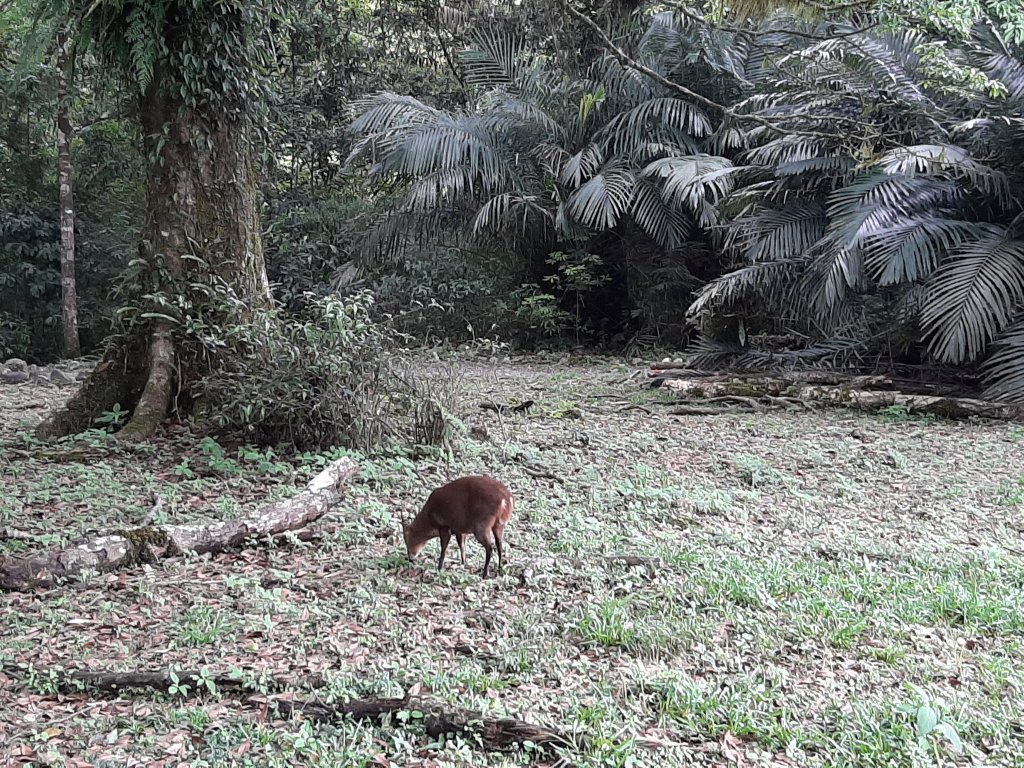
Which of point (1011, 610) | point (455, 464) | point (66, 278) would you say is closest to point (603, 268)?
point (66, 278)

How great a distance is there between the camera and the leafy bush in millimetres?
5496

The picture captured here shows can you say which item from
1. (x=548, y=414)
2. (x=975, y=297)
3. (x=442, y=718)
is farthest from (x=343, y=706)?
(x=975, y=297)

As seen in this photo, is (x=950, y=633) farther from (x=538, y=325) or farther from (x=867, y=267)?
(x=538, y=325)

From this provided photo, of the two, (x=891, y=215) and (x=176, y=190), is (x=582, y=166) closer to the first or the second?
(x=891, y=215)

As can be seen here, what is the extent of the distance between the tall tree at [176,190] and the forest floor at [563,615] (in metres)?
0.56

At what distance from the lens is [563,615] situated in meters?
3.45

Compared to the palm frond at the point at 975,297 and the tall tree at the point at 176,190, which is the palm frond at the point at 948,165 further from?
the tall tree at the point at 176,190

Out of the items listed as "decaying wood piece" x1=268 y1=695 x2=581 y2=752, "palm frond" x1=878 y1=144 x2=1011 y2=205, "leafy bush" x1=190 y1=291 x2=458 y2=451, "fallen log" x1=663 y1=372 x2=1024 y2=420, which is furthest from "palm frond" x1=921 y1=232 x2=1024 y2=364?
"decaying wood piece" x1=268 y1=695 x2=581 y2=752

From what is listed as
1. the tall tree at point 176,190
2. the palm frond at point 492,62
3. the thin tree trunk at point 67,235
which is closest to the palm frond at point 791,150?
the palm frond at point 492,62

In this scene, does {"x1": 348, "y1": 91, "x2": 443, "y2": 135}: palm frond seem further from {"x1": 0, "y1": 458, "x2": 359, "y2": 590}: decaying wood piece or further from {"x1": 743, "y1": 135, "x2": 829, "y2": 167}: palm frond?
{"x1": 0, "y1": 458, "x2": 359, "y2": 590}: decaying wood piece

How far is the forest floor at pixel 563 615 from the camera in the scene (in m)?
2.59

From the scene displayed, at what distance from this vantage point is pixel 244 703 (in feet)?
9.00

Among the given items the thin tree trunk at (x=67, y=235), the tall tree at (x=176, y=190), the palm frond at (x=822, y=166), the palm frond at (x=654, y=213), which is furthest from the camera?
the palm frond at (x=654, y=213)

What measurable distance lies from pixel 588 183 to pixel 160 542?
371 inches
